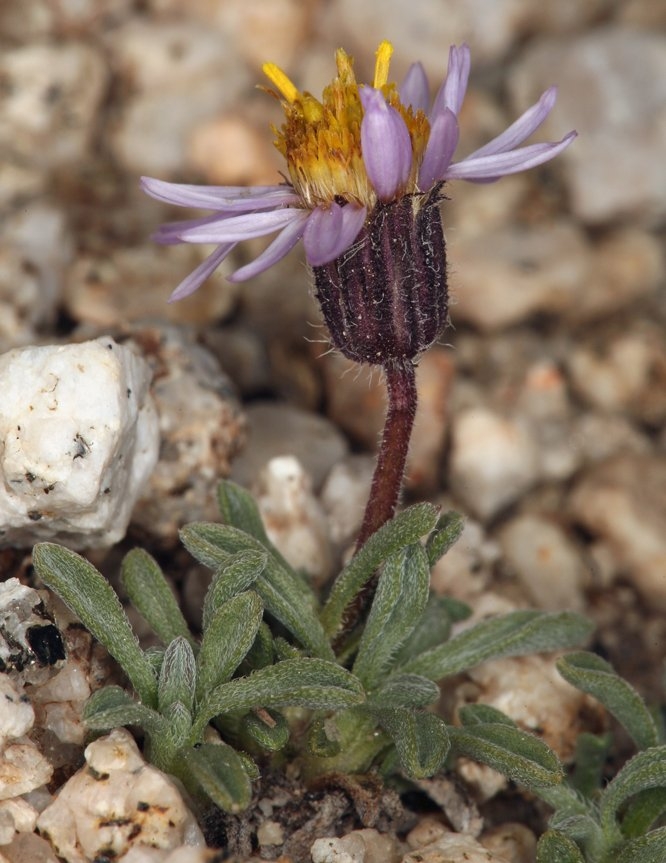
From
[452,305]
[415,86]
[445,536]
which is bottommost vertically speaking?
[445,536]

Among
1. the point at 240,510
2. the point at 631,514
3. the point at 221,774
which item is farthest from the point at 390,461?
the point at 631,514

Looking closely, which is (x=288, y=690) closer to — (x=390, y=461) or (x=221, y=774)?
(x=221, y=774)

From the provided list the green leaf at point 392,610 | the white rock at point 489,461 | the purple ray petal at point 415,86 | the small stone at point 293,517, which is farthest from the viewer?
the white rock at point 489,461

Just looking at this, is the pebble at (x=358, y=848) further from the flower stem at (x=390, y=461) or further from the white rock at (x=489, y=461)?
the white rock at (x=489, y=461)

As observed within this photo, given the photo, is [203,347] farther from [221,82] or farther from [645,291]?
[645,291]

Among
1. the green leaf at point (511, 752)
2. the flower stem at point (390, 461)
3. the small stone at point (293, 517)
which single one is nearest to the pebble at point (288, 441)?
the small stone at point (293, 517)

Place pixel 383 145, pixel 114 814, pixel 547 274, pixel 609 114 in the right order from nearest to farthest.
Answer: pixel 114 814 < pixel 383 145 < pixel 547 274 < pixel 609 114

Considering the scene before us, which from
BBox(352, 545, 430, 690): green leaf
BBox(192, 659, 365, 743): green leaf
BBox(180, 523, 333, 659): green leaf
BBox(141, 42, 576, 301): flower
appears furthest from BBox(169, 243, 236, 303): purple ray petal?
BBox(192, 659, 365, 743): green leaf

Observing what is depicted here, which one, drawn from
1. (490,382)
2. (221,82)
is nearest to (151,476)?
(490,382)
